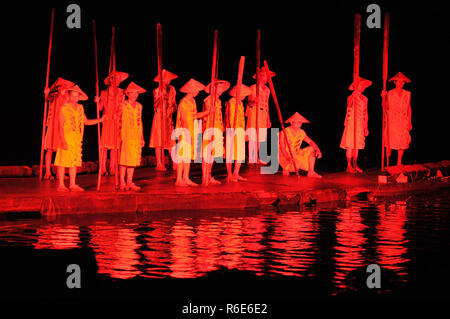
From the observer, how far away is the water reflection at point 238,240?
1034 cm

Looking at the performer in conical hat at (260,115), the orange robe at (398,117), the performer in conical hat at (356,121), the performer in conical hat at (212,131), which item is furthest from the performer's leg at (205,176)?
the orange robe at (398,117)

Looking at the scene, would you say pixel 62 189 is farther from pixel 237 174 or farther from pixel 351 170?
pixel 351 170

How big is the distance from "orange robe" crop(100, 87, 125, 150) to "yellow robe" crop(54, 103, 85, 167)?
553 mm

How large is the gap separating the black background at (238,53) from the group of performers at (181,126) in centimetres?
223

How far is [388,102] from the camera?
65.7 ft

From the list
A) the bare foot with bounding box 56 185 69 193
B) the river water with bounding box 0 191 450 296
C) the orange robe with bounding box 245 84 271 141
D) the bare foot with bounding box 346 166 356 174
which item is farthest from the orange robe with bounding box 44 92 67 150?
the bare foot with bounding box 346 166 356 174

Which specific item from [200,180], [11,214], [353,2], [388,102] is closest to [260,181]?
[200,180]

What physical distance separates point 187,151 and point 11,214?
338 centimetres

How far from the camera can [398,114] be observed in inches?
789

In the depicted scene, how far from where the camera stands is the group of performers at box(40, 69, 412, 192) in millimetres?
15247

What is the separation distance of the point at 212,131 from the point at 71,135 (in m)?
2.72

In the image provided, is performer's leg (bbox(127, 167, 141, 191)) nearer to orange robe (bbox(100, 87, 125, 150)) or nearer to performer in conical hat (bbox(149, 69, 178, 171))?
orange robe (bbox(100, 87, 125, 150))

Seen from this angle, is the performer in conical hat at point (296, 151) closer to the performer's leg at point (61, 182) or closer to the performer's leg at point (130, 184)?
the performer's leg at point (130, 184)
